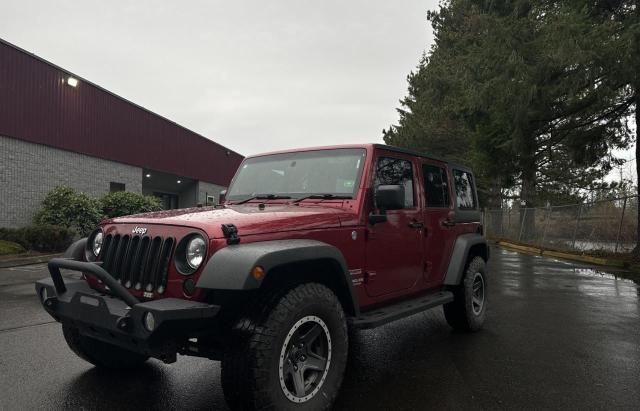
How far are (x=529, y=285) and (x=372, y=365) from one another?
604 cm

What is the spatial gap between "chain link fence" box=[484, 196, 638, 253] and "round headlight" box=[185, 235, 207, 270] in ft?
46.8

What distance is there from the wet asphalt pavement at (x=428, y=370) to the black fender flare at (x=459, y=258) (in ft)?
2.31

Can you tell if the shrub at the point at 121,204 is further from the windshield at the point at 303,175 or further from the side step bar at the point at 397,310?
the side step bar at the point at 397,310

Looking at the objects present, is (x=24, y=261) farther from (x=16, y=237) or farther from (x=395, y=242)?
(x=395, y=242)

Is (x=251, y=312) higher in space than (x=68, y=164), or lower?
lower

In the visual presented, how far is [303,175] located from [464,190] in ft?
8.12

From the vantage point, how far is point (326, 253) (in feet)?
9.84

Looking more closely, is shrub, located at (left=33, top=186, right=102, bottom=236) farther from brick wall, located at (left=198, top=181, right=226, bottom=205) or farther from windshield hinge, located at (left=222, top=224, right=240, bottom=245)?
windshield hinge, located at (left=222, top=224, right=240, bottom=245)

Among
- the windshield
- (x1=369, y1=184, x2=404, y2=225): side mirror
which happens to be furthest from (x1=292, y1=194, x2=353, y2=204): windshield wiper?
(x1=369, y1=184, x2=404, y2=225): side mirror

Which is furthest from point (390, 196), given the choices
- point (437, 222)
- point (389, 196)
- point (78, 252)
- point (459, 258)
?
point (78, 252)

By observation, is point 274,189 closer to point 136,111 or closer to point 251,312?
point 251,312

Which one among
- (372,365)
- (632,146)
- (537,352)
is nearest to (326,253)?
(372,365)

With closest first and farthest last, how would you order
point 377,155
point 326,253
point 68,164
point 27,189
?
point 326,253 → point 377,155 → point 27,189 → point 68,164

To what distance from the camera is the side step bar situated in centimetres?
333
